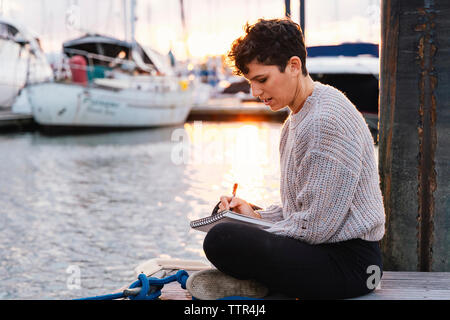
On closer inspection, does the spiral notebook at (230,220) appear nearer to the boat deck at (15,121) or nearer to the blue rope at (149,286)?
the blue rope at (149,286)

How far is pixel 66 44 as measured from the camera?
33000 mm

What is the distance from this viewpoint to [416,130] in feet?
9.23

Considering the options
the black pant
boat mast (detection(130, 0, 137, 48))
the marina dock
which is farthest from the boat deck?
the black pant

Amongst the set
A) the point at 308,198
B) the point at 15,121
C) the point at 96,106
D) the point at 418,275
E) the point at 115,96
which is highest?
the point at 308,198

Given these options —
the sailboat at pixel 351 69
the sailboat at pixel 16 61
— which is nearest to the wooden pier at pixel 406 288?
the sailboat at pixel 351 69

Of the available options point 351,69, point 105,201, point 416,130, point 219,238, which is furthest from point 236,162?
point 219,238

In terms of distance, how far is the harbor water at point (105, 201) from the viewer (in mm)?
5836

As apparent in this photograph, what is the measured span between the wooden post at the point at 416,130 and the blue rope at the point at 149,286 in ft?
3.48

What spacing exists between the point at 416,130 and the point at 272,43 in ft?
3.23

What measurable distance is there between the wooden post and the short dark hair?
0.79 metres

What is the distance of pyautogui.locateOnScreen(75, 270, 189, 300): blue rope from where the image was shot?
8.37ft

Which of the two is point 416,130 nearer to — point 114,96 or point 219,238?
point 219,238
